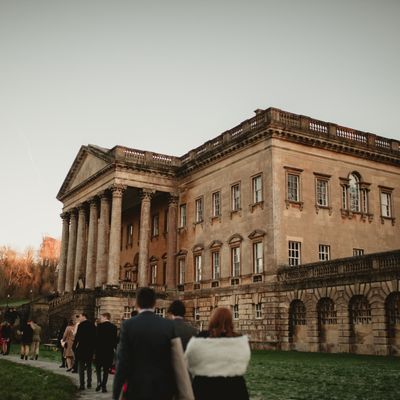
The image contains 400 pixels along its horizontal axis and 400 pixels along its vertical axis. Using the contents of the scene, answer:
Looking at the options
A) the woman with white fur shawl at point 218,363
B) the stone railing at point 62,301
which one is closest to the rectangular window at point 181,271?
the stone railing at point 62,301

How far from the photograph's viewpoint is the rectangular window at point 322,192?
38.5m

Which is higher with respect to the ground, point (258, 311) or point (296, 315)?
point (258, 311)

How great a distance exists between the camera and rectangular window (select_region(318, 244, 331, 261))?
123 ft

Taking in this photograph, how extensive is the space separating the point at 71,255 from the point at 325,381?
41991mm

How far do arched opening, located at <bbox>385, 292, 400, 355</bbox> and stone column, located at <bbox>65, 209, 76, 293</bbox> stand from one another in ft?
110

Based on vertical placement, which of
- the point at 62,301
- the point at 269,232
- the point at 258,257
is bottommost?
the point at 62,301

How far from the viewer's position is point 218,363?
617cm

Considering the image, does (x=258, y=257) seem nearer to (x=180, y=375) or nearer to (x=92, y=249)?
(x=92, y=249)

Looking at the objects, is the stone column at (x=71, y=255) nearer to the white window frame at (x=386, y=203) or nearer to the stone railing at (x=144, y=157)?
the stone railing at (x=144, y=157)

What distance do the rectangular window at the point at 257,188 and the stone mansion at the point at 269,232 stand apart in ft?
0.25

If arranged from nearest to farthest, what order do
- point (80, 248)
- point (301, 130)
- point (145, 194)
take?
point (301, 130)
point (145, 194)
point (80, 248)

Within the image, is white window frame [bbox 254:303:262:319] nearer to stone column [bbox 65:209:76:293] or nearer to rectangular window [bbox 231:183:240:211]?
rectangular window [bbox 231:183:240:211]

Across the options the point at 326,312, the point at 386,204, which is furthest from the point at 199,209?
the point at 326,312

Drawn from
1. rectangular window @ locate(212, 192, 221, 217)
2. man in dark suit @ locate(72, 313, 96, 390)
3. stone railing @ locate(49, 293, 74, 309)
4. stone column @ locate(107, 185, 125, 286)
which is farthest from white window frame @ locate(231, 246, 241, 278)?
man in dark suit @ locate(72, 313, 96, 390)
